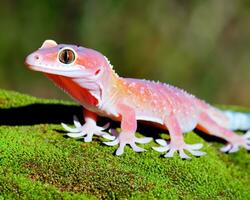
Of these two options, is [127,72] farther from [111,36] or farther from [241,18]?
[241,18]

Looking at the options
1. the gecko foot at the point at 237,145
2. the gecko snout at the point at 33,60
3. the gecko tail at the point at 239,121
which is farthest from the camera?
the gecko tail at the point at 239,121

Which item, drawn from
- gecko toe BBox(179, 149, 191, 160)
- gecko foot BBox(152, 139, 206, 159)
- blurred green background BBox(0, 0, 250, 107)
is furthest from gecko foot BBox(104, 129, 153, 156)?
A: blurred green background BBox(0, 0, 250, 107)

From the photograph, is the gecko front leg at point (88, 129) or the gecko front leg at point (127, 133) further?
the gecko front leg at point (88, 129)

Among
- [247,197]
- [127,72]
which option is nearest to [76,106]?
[247,197]

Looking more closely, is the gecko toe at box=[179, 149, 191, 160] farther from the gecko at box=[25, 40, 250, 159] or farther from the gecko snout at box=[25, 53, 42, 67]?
the gecko snout at box=[25, 53, 42, 67]

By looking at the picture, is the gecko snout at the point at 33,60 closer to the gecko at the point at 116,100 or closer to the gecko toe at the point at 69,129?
the gecko at the point at 116,100

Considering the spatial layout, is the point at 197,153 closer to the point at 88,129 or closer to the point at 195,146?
the point at 195,146

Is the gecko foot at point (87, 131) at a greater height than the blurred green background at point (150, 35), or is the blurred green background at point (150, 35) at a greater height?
the gecko foot at point (87, 131)

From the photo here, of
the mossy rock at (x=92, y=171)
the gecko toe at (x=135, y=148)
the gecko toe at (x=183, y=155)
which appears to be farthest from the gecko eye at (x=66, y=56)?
the gecko toe at (x=183, y=155)
